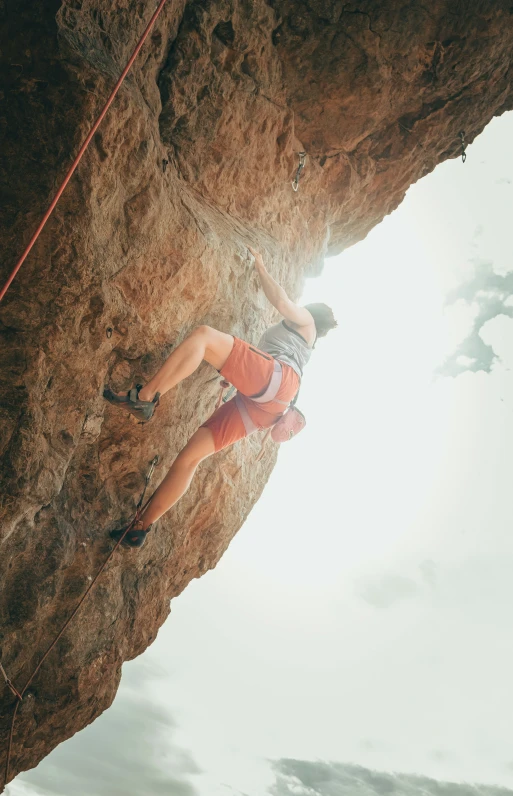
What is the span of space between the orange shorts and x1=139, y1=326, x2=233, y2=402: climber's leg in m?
0.18

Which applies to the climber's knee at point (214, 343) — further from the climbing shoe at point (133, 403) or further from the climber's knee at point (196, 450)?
the climber's knee at point (196, 450)

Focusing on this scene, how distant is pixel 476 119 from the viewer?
207 inches

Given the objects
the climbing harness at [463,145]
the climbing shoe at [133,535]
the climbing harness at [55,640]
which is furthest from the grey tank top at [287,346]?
the climbing harness at [463,145]

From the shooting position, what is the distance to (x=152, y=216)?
10.3ft

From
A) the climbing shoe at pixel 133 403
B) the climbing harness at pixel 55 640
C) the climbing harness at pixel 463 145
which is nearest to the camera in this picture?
the climbing shoe at pixel 133 403

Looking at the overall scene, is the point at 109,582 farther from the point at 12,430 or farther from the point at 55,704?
the point at 12,430

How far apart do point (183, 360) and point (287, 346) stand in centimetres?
112

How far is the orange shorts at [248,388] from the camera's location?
3.45 metres

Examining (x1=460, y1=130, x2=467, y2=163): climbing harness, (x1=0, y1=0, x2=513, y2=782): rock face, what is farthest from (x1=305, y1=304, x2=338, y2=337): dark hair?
(x1=460, y1=130, x2=467, y2=163): climbing harness

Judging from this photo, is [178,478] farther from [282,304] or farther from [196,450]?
[282,304]

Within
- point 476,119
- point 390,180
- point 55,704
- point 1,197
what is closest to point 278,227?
point 390,180

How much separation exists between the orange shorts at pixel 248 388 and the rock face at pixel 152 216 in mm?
470

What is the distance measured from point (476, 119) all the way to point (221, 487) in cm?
446

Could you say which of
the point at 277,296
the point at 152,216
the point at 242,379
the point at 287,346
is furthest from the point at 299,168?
the point at 242,379
